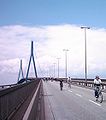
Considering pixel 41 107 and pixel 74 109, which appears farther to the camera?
pixel 41 107

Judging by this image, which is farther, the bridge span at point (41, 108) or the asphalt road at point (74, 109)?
the asphalt road at point (74, 109)

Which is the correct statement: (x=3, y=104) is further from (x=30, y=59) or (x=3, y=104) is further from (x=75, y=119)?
(x=30, y=59)

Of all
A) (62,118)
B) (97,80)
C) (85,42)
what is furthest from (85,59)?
(62,118)

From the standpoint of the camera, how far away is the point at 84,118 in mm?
15156

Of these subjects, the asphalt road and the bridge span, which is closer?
the bridge span

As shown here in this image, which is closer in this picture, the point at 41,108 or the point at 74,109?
the point at 74,109

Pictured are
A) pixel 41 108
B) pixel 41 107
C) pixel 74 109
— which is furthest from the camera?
pixel 41 107

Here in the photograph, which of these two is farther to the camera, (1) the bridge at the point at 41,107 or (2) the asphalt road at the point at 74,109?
(2) the asphalt road at the point at 74,109

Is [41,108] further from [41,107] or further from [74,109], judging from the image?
[74,109]

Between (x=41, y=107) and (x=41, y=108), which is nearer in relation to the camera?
(x=41, y=108)

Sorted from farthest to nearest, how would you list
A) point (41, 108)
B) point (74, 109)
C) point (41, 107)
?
point (41, 107), point (41, 108), point (74, 109)

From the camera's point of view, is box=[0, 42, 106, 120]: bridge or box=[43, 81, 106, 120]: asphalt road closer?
box=[0, 42, 106, 120]: bridge

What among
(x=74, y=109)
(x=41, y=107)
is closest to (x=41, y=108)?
(x=41, y=107)

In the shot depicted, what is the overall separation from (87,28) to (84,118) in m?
52.1
